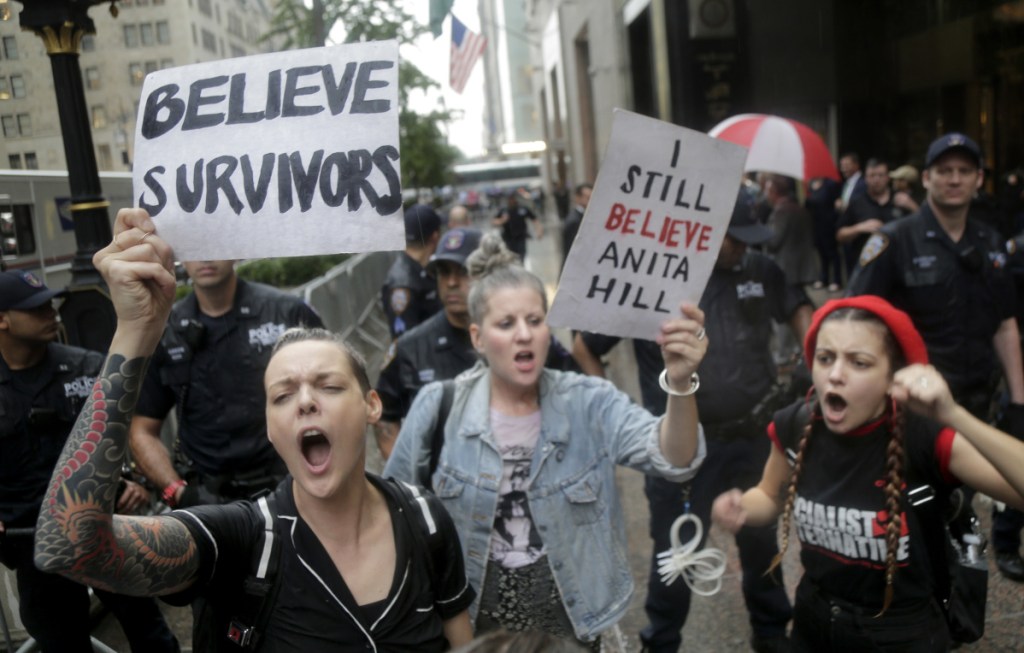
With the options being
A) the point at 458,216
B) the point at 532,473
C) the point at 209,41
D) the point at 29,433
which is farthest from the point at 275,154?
the point at 458,216

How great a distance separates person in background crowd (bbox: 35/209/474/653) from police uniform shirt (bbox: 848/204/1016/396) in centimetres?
296

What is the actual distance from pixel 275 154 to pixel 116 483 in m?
0.87

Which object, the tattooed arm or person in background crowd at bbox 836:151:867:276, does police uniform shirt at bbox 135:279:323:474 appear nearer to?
the tattooed arm

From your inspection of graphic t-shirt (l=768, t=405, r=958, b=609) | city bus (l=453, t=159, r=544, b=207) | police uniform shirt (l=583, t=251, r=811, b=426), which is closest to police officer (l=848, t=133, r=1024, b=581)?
police uniform shirt (l=583, t=251, r=811, b=426)

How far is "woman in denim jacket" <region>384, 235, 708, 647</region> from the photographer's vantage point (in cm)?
273

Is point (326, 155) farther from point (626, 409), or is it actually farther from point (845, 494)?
point (845, 494)

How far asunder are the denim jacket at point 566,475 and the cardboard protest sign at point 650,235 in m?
0.44

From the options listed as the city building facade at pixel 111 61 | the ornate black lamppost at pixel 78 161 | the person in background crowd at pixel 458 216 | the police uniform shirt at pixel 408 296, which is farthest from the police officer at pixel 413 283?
the person in background crowd at pixel 458 216

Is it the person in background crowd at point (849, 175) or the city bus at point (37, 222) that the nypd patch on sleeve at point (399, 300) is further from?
the person in background crowd at point (849, 175)

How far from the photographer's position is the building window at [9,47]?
3.98 metres

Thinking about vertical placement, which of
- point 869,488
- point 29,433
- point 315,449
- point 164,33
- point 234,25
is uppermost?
point 234,25

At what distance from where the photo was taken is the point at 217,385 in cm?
390

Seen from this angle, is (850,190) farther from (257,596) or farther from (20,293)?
(257,596)

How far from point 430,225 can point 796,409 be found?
4.03 metres
